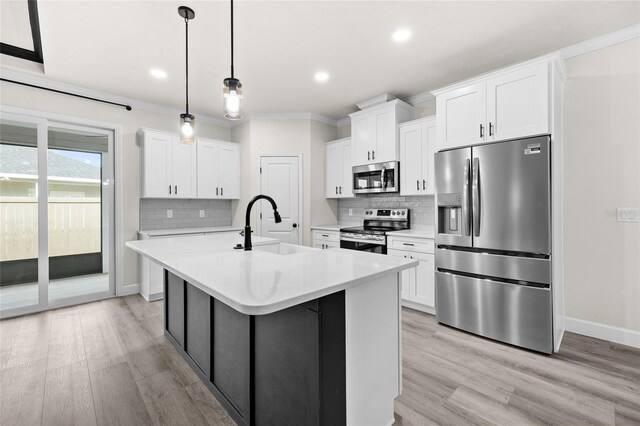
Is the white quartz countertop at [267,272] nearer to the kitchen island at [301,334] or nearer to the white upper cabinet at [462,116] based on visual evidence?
the kitchen island at [301,334]

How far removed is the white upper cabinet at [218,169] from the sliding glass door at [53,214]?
1177mm

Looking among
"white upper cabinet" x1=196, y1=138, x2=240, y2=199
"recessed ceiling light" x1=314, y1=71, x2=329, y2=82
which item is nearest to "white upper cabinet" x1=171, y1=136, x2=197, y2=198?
"white upper cabinet" x1=196, y1=138, x2=240, y2=199

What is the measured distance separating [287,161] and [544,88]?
11.1 ft

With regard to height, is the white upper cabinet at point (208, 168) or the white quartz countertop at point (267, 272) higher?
the white upper cabinet at point (208, 168)

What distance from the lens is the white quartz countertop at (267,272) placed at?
106 centimetres

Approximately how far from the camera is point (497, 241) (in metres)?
2.72

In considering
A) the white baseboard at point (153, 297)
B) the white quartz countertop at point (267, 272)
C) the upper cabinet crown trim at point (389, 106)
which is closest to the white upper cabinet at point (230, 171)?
the white baseboard at point (153, 297)

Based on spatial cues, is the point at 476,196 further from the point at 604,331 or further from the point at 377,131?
the point at 377,131

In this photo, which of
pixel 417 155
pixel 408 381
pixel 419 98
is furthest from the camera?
pixel 419 98

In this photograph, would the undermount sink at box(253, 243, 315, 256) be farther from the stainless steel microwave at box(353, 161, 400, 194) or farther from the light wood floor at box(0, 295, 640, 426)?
the stainless steel microwave at box(353, 161, 400, 194)

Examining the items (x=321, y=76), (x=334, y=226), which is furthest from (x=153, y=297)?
(x=321, y=76)

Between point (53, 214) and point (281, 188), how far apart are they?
2.96 m

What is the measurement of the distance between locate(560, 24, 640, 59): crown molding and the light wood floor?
8.89ft

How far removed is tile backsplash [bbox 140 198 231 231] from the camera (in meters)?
4.44
